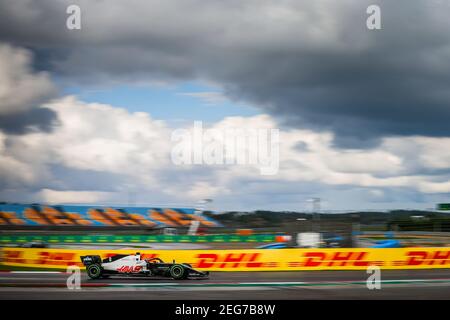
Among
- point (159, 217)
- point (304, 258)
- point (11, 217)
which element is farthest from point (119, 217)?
point (304, 258)

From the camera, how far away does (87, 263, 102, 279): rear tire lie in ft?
50.9

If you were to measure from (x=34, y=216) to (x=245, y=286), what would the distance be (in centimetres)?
2364

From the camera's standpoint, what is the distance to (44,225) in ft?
105

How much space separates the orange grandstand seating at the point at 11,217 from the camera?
33.0 m

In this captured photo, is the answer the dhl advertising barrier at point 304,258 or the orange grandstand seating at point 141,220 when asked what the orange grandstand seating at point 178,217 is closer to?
the orange grandstand seating at point 141,220

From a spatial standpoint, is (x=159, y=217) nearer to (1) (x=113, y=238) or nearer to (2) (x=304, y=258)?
(1) (x=113, y=238)

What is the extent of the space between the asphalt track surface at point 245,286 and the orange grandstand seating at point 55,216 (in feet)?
53.3

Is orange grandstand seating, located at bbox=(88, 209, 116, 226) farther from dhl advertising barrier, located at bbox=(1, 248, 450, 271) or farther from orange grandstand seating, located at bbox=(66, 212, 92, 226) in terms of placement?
dhl advertising barrier, located at bbox=(1, 248, 450, 271)

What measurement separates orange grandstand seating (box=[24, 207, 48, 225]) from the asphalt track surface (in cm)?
1528

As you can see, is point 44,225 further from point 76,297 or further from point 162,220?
point 76,297

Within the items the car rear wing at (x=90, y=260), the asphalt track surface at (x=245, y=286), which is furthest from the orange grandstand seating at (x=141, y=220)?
the car rear wing at (x=90, y=260)

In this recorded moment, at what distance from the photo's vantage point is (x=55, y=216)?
1367 inches
